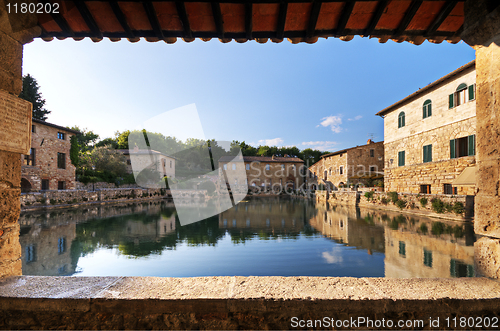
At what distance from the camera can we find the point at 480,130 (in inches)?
86.3

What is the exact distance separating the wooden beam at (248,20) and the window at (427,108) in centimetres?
1693

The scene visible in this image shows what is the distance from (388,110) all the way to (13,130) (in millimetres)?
21670

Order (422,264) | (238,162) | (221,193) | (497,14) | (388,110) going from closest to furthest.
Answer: (497,14)
(422,264)
(388,110)
(221,193)
(238,162)

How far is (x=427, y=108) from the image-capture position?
15.2 metres

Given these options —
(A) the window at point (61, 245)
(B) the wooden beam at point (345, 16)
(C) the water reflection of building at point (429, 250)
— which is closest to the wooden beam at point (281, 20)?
(B) the wooden beam at point (345, 16)

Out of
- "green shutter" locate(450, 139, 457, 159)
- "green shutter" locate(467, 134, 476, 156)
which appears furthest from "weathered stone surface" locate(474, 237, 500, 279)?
"green shutter" locate(450, 139, 457, 159)

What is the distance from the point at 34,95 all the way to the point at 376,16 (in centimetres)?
3994

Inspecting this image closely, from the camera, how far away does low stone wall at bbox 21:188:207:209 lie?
16.0 meters

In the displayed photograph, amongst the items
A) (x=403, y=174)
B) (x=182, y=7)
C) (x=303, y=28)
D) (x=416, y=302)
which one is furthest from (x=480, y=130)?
(x=403, y=174)

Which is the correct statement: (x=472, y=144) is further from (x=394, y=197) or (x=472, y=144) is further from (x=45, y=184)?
(x=45, y=184)

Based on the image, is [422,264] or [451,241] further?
[451,241]

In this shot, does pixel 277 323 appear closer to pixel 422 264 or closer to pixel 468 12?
pixel 468 12

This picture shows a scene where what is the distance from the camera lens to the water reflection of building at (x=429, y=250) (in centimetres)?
522

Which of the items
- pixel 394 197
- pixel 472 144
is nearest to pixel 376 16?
pixel 472 144
